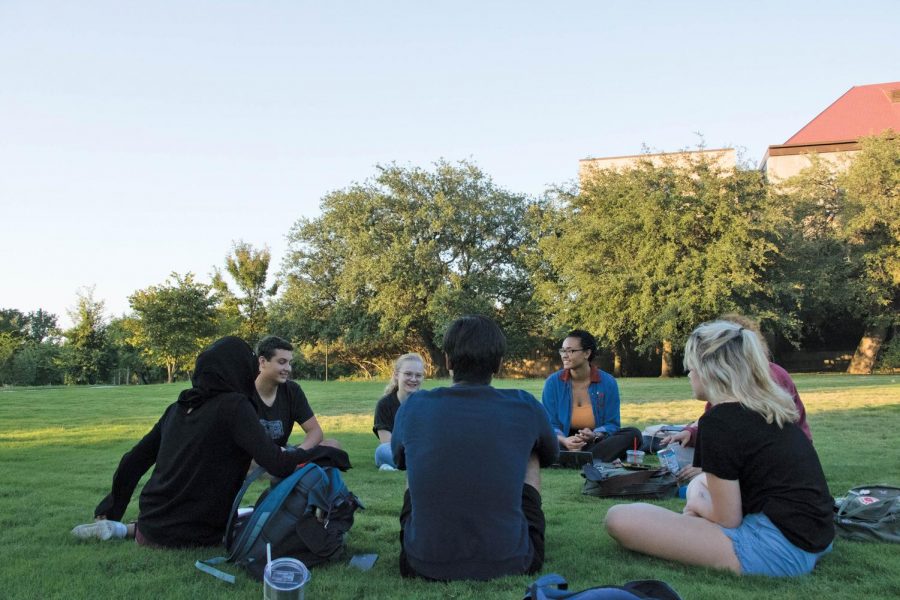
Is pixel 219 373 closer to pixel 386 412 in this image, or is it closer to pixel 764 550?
pixel 764 550

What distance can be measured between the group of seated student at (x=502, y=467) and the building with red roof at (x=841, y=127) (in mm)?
39319

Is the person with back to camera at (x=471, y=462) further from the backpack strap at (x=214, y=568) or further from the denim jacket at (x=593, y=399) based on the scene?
the denim jacket at (x=593, y=399)

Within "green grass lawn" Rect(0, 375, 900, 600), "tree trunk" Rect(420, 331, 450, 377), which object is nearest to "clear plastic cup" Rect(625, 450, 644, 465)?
"green grass lawn" Rect(0, 375, 900, 600)

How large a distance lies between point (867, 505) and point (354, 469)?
495 centimetres

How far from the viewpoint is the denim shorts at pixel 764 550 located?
11.1 ft

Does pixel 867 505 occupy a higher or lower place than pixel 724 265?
lower

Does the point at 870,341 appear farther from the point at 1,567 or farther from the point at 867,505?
the point at 1,567

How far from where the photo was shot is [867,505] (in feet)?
14.0

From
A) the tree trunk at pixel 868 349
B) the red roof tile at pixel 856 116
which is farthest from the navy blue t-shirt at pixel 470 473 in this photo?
the red roof tile at pixel 856 116

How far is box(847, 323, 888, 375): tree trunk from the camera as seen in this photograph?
32.5 meters

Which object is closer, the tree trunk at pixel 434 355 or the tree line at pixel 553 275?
the tree line at pixel 553 275

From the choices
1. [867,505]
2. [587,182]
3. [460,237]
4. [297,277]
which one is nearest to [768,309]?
[587,182]

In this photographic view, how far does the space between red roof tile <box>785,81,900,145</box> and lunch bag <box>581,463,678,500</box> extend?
4062 centimetres

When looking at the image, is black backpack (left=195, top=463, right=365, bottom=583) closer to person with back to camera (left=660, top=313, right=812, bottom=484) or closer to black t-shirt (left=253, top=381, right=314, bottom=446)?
person with back to camera (left=660, top=313, right=812, bottom=484)
